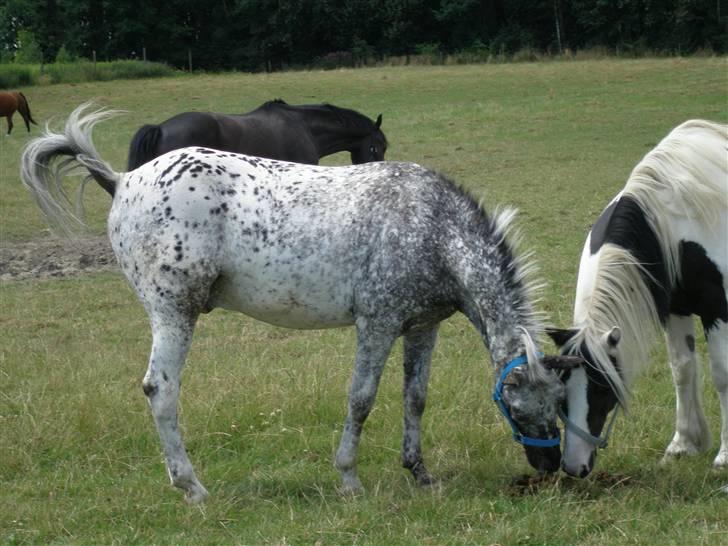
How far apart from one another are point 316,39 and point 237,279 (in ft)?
169

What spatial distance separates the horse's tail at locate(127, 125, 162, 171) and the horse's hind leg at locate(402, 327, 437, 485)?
17.6 ft

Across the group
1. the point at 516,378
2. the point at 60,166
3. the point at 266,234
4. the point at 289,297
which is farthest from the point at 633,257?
the point at 60,166

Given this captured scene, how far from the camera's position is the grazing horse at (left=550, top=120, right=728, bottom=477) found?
461 cm

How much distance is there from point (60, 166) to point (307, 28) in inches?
1981

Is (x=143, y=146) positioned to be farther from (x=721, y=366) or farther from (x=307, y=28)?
(x=307, y=28)

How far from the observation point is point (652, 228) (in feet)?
16.1

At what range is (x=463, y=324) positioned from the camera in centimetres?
812

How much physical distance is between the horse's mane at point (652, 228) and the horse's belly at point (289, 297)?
3.69 feet

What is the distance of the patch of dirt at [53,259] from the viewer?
35.0ft

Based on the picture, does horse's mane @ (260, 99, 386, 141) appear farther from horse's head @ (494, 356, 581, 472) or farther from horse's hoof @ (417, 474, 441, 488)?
horse's head @ (494, 356, 581, 472)

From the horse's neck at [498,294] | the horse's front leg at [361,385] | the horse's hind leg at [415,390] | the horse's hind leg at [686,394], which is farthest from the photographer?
the horse's hind leg at [686,394]

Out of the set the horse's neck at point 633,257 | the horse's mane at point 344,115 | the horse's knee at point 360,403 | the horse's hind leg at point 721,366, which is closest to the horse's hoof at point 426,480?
the horse's knee at point 360,403

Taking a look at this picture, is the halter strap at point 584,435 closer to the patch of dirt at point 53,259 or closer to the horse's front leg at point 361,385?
the horse's front leg at point 361,385

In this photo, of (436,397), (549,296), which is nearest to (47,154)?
(436,397)
